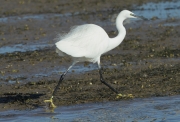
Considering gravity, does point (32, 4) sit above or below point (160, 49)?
above

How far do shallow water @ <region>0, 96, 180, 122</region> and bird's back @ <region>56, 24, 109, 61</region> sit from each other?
0.98 metres

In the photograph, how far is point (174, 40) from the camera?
15094 mm

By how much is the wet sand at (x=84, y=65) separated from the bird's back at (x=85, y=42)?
959 mm

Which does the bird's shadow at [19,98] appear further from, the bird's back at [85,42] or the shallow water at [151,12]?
the shallow water at [151,12]

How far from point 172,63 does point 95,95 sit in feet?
9.34

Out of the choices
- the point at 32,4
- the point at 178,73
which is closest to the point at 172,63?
the point at 178,73

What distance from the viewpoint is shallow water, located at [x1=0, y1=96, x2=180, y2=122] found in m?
9.27

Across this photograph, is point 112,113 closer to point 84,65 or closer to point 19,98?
point 19,98

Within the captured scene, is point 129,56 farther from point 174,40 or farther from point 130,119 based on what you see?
point 130,119

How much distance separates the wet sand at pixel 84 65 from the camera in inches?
414

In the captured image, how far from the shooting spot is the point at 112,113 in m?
9.53

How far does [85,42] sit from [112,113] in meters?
1.37

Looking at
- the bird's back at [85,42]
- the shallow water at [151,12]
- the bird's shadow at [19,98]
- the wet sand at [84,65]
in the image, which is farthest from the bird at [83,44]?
the shallow water at [151,12]

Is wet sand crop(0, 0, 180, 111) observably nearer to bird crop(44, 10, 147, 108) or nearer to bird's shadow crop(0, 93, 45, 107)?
bird's shadow crop(0, 93, 45, 107)
